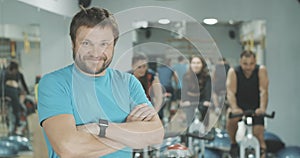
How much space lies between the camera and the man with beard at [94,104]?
5.85ft

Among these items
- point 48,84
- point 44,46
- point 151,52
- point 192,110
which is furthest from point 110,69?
point 44,46

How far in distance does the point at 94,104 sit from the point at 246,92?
127 inches

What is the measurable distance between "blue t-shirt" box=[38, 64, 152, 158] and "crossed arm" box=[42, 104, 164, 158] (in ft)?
0.11

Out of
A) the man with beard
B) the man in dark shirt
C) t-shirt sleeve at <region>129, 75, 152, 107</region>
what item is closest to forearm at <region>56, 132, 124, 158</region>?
the man with beard

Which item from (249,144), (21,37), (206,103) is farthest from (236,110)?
(21,37)

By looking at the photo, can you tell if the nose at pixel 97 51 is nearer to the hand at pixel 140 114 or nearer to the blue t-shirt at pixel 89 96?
the blue t-shirt at pixel 89 96

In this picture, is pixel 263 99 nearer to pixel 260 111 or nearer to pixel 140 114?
pixel 260 111

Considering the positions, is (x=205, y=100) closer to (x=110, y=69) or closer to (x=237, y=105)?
(x=237, y=105)

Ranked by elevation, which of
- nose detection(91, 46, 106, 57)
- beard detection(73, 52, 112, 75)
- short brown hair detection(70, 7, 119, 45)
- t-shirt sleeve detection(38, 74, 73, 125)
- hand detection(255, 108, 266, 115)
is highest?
short brown hair detection(70, 7, 119, 45)

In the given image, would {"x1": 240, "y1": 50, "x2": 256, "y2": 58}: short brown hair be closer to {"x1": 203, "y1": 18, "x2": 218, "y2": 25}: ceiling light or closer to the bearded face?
{"x1": 203, "y1": 18, "x2": 218, "y2": 25}: ceiling light

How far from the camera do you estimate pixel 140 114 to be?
76.3 inches

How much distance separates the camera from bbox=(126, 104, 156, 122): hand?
1935 mm

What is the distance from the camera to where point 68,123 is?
179 centimetres

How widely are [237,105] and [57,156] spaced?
343 centimetres
